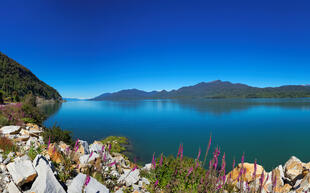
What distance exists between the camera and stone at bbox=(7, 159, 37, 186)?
3709 mm

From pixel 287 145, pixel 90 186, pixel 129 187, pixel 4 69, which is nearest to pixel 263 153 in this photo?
pixel 287 145

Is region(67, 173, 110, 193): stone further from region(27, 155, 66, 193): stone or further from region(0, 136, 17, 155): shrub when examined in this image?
region(0, 136, 17, 155): shrub

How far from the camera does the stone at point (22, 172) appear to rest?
3709 mm

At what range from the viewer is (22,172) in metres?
3.84

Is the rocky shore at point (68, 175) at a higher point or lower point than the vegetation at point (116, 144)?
higher

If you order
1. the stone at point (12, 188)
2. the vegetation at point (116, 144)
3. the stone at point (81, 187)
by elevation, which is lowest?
the vegetation at point (116, 144)

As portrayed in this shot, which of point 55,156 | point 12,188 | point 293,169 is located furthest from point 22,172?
point 293,169

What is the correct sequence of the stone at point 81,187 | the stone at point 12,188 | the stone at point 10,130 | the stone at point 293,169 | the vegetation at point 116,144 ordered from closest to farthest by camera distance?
1. the stone at point 12,188
2. the stone at point 81,187
3. the stone at point 10,130
4. the stone at point 293,169
5. the vegetation at point 116,144

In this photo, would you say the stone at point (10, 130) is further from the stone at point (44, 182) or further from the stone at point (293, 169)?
the stone at point (293, 169)

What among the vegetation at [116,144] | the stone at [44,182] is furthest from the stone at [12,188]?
the vegetation at [116,144]

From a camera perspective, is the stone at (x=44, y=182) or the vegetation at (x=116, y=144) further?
the vegetation at (x=116, y=144)

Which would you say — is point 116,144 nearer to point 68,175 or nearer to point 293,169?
point 68,175

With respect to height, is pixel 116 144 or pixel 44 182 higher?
pixel 44 182

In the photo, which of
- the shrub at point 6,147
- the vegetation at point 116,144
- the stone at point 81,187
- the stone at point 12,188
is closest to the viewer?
the stone at point 12,188
